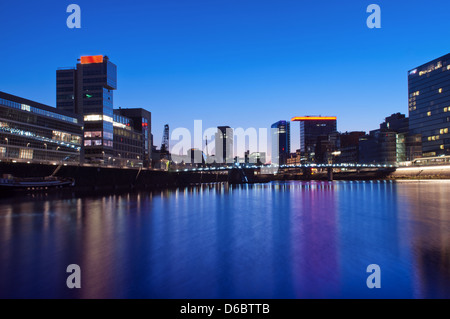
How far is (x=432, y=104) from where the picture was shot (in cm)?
18475

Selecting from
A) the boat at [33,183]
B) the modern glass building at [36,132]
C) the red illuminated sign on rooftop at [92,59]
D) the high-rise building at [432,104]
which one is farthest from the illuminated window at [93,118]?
the high-rise building at [432,104]

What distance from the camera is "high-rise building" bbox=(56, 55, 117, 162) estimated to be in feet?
469

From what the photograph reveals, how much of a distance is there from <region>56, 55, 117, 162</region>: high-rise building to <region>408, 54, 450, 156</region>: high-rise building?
171388 millimetres

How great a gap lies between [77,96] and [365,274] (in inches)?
6156

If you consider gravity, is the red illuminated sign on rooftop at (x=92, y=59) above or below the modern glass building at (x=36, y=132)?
above

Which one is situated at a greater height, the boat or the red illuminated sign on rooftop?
the red illuminated sign on rooftop

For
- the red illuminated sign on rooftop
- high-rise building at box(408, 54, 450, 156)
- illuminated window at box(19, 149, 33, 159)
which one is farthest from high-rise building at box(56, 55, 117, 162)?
high-rise building at box(408, 54, 450, 156)

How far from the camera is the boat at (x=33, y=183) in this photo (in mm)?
71875

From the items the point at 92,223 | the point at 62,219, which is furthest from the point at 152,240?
the point at 62,219

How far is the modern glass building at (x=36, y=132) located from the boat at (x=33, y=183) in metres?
5.68

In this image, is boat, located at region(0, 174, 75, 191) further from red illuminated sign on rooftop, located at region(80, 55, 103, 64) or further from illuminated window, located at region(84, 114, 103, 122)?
red illuminated sign on rooftop, located at region(80, 55, 103, 64)

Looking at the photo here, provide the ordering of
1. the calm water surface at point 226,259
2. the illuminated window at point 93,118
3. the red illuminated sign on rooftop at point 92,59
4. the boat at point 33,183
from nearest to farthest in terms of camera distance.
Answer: the calm water surface at point 226,259 → the boat at point 33,183 → the illuminated window at point 93,118 → the red illuminated sign on rooftop at point 92,59

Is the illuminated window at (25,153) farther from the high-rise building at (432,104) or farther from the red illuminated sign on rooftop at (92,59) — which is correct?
the high-rise building at (432,104)
